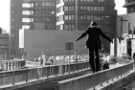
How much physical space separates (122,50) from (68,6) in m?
59.3

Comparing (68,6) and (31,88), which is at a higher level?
(68,6)

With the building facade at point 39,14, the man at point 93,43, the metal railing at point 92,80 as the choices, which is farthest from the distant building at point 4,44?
the metal railing at point 92,80

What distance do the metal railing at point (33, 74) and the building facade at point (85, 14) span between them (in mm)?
90657

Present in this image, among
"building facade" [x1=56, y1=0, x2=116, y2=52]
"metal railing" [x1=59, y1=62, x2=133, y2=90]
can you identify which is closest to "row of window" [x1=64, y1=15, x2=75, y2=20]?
"building facade" [x1=56, y1=0, x2=116, y2=52]

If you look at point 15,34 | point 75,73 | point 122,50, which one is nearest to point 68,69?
point 75,73

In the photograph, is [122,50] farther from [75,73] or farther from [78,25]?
[78,25]

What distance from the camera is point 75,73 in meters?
23.2

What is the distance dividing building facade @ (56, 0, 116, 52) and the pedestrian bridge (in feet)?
299

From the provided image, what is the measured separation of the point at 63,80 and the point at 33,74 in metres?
3.36

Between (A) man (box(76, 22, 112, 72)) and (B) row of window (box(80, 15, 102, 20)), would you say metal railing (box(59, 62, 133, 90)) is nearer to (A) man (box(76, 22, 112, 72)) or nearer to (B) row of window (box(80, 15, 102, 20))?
(A) man (box(76, 22, 112, 72))

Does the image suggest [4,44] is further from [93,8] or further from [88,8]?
[93,8]

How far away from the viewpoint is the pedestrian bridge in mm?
11450

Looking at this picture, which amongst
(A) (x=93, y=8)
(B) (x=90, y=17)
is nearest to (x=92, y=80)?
(B) (x=90, y=17)

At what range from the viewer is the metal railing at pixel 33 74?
53.8ft
